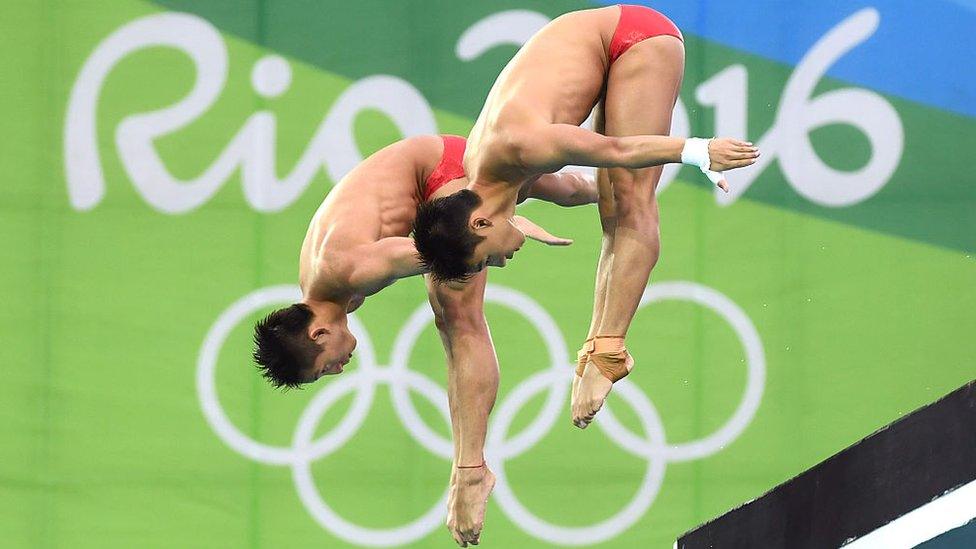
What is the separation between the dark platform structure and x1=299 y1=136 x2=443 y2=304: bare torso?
50.0 inches

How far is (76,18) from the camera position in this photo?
20.9 ft

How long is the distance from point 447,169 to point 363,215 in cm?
33

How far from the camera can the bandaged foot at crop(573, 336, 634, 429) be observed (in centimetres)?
430

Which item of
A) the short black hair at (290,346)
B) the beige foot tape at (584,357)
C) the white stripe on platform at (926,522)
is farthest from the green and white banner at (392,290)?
the white stripe on platform at (926,522)

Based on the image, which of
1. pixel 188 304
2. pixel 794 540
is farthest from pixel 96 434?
pixel 794 540

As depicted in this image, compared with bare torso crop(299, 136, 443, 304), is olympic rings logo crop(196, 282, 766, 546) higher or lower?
lower

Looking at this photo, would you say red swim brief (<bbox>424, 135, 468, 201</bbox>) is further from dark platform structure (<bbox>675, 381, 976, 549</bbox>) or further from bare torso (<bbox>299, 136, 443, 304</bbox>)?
dark platform structure (<bbox>675, 381, 976, 549</bbox>)

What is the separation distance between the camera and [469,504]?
4.53 metres

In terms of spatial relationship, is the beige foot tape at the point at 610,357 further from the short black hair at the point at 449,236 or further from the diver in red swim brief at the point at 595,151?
the short black hair at the point at 449,236

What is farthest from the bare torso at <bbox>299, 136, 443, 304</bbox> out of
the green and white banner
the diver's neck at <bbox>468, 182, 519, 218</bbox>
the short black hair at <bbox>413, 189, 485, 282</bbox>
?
the green and white banner

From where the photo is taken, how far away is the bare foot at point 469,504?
14.8 ft

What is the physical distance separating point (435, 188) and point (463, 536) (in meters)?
1.06

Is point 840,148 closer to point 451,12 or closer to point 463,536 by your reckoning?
point 451,12

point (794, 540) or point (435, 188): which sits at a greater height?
point (435, 188)
